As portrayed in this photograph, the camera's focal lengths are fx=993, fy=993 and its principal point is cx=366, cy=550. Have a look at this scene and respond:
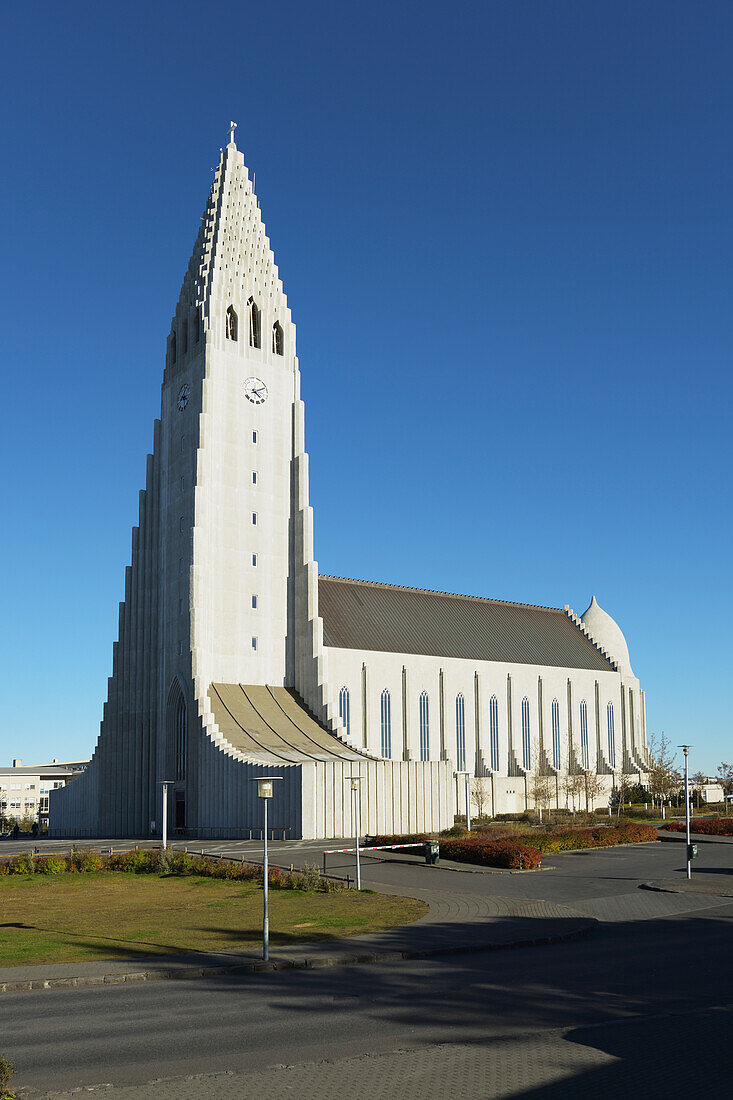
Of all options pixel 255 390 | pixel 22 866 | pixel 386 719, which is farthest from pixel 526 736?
pixel 22 866

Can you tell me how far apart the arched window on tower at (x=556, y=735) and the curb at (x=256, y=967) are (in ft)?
242

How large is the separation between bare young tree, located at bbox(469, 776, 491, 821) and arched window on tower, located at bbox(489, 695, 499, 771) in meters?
6.28

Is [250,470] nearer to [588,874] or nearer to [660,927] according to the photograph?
[588,874]

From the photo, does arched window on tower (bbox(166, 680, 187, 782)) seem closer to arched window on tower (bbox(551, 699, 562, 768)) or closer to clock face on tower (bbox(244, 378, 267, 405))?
clock face on tower (bbox(244, 378, 267, 405))

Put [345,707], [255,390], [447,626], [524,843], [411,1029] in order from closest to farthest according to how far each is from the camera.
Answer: [411,1029] < [524,843] < [255,390] < [345,707] < [447,626]

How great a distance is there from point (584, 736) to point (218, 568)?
4352cm

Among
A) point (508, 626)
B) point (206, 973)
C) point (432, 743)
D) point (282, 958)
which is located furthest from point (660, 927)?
point (508, 626)

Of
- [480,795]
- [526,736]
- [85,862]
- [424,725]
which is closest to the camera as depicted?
[85,862]

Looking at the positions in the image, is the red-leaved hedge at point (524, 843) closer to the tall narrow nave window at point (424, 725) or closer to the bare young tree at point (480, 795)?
the bare young tree at point (480, 795)

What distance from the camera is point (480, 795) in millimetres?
79312

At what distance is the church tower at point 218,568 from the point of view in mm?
69188

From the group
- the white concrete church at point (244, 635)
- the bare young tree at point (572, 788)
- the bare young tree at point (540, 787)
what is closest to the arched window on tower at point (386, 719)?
the white concrete church at point (244, 635)

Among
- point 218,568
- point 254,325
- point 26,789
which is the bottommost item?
point 26,789

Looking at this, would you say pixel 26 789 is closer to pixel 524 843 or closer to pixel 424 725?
pixel 424 725
